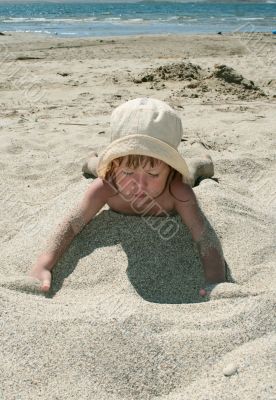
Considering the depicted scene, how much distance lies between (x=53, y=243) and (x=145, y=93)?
3.88 meters

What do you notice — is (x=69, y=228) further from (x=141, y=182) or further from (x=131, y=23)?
(x=131, y=23)

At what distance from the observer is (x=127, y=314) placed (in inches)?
71.0

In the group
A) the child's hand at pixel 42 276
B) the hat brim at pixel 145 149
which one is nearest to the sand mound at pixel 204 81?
the hat brim at pixel 145 149

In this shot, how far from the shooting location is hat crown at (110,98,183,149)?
83.6 inches

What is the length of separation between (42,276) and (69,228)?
1.04 feet

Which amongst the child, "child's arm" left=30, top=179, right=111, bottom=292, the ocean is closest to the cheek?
the child

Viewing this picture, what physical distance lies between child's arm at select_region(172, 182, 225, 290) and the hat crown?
0.29m

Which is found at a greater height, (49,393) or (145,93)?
(49,393)

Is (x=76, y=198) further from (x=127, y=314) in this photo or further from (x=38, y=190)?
(x=127, y=314)

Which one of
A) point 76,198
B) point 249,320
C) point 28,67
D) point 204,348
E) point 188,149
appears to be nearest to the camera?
point 204,348

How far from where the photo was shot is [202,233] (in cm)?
233

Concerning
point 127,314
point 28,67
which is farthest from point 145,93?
point 127,314

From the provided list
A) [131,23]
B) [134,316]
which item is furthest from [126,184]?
[131,23]

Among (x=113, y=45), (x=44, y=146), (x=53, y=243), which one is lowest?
(x=113, y=45)
